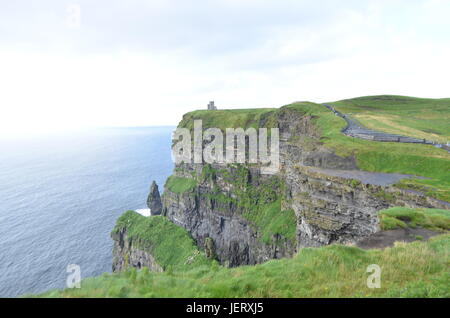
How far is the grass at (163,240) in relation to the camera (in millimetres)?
45406

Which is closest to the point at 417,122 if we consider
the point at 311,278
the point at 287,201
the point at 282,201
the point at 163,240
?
the point at 287,201

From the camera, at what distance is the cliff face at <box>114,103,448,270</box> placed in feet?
80.7

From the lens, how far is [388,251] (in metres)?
10.5

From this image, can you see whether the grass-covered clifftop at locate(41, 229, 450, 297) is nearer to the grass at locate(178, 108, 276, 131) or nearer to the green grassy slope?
the green grassy slope

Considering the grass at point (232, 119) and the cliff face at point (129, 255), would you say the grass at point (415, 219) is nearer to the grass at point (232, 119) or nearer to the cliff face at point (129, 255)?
the cliff face at point (129, 255)

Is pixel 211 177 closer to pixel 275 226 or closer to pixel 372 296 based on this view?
pixel 275 226

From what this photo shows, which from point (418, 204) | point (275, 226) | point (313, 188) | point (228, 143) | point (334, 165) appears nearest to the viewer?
point (418, 204)

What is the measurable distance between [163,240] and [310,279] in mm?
49220

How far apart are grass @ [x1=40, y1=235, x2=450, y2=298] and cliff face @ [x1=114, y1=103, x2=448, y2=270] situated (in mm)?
14166

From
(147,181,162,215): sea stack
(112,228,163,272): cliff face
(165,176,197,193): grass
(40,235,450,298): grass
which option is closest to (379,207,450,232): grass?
(40,235,450,298): grass

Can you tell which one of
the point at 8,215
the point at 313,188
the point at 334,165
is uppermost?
the point at 334,165

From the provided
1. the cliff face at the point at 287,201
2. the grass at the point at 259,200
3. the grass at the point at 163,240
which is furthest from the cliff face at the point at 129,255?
the grass at the point at 259,200

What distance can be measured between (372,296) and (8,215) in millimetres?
121357
